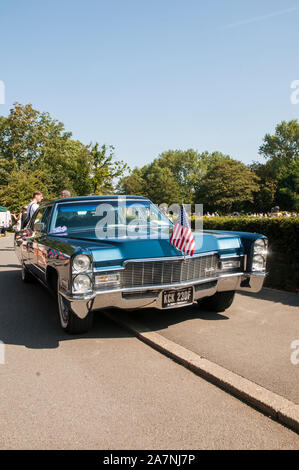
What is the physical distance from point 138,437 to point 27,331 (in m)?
2.83

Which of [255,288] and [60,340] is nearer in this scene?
[60,340]

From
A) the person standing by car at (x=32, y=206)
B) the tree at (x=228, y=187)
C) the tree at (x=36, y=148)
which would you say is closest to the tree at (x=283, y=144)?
the tree at (x=228, y=187)

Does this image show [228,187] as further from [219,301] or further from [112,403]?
[112,403]

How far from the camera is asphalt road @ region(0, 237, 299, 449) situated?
257 cm

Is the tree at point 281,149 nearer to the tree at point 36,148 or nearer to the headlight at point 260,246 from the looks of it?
the tree at point 36,148

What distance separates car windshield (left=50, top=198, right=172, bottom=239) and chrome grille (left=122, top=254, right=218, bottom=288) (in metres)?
0.79

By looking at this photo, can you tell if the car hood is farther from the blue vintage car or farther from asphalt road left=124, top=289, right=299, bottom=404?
asphalt road left=124, top=289, right=299, bottom=404

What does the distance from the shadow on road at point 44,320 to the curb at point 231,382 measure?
22.5 inches

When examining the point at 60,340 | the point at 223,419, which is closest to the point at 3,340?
the point at 60,340

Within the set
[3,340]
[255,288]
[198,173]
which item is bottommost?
[3,340]

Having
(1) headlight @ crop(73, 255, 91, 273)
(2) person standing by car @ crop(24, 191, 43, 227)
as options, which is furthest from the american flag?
(2) person standing by car @ crop(24, 191, 43, 227)
